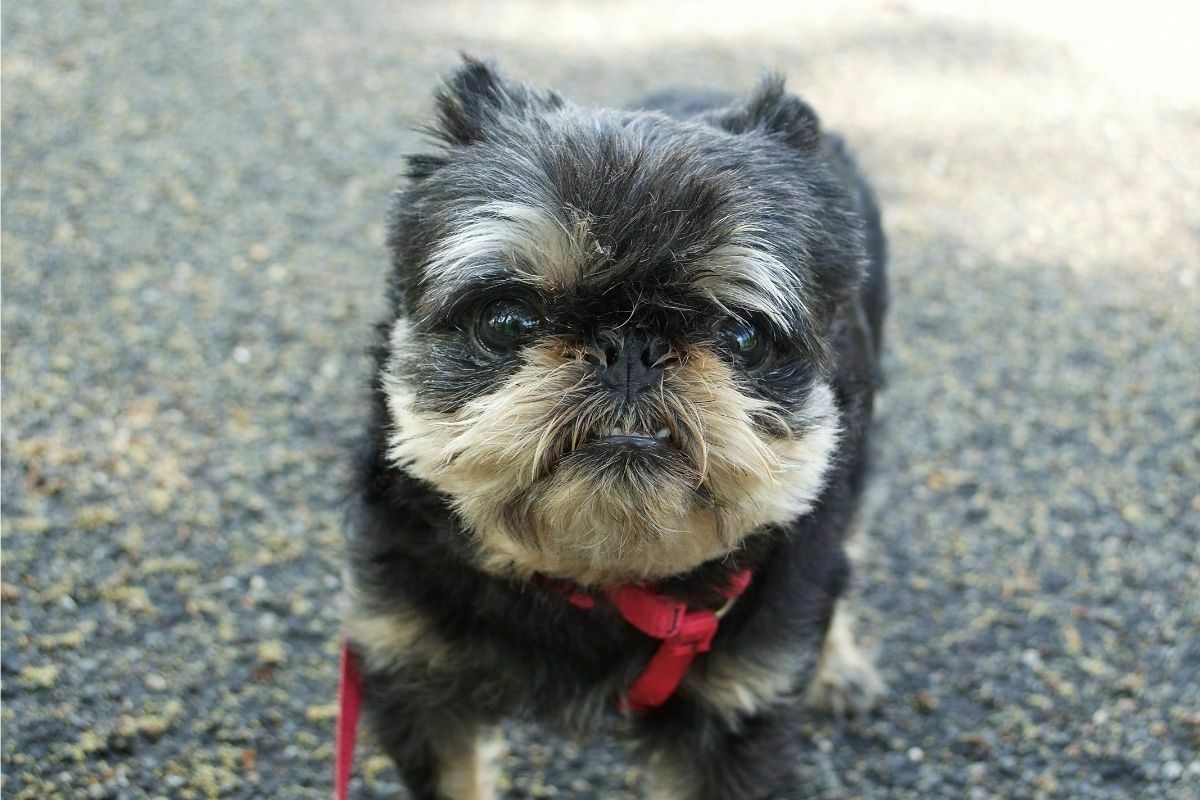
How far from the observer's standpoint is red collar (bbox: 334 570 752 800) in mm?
2457

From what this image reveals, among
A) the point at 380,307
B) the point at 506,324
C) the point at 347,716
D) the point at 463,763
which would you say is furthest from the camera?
the point at 380,307

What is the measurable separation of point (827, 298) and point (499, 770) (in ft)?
5.68

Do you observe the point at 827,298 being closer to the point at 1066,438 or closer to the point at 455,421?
the point at 455,421

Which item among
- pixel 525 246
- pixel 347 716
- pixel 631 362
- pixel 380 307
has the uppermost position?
pixel 525 246

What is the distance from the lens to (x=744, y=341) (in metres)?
2.34

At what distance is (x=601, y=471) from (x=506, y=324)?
376mm

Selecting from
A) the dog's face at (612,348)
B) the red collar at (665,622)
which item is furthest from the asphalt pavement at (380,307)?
the dog's face at (612,348)

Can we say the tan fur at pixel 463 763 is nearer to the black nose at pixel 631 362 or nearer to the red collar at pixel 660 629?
the red collar at pixel 660 629

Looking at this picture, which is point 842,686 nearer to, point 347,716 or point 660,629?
point 660,629

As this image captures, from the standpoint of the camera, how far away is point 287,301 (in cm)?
512

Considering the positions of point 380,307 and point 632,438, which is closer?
point 632,438

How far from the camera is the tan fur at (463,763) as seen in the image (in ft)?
9.32

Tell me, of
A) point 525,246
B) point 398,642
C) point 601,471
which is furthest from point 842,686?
point 525,246

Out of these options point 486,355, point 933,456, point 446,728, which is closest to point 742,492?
point 486,355
